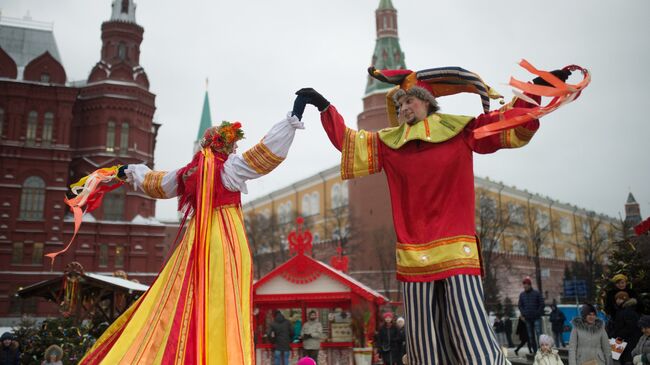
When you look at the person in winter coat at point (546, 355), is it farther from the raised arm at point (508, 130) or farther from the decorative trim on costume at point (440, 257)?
the raised arm at point (508, 130)

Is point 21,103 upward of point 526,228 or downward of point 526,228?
upward

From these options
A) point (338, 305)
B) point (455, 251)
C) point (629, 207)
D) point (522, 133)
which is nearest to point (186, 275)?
point (455, 251)

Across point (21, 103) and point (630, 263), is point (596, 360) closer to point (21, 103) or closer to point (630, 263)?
point (630, 263)

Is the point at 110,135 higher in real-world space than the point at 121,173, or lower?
higher

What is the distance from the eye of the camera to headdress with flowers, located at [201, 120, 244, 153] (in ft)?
17.3

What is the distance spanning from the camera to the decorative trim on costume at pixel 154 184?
17.8ft

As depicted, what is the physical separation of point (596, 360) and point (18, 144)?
37.1 meters

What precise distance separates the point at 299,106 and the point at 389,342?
8462 millimetres

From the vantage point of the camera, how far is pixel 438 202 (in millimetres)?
3615

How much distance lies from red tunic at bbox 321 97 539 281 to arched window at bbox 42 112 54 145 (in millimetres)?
37358

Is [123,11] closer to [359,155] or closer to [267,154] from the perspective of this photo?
[267,154]

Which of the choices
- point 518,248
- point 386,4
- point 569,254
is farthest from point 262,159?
point 569,254

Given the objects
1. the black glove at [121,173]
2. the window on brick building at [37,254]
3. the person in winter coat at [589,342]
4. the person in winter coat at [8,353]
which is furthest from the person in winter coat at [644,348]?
the window on brick building at [37,254]

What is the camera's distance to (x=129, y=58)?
1567 inches
